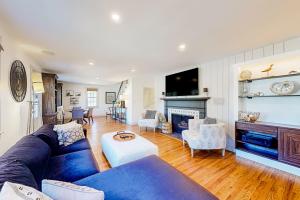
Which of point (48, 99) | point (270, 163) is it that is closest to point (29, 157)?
point (270, 163)

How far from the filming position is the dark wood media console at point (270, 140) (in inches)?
94.3

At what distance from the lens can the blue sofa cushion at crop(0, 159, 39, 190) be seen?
2.92ft

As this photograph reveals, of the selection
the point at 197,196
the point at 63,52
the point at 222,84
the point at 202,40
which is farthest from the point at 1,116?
the point at 222,84

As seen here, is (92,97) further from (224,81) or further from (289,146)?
(289,146)

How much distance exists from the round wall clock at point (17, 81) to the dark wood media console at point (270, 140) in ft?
15.5

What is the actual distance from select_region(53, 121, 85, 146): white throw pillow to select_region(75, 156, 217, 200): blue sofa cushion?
145 cm

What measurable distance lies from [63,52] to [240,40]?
385cm

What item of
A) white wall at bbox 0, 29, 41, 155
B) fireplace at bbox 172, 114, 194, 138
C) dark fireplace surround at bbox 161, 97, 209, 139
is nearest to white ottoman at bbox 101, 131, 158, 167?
white wall at bbox 0, 29, 41, 155

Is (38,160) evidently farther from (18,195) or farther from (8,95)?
(8,95)

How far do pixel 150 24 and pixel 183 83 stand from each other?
3.04 meters

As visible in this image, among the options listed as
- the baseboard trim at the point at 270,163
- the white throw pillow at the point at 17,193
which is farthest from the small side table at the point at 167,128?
the white throw pillow at the point at 17,193

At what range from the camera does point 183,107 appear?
494 cm

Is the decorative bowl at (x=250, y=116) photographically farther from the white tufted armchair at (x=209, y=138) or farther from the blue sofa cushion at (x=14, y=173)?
the blue sofa cushion at (x=14, y=173)

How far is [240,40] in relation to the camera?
2.61 m
